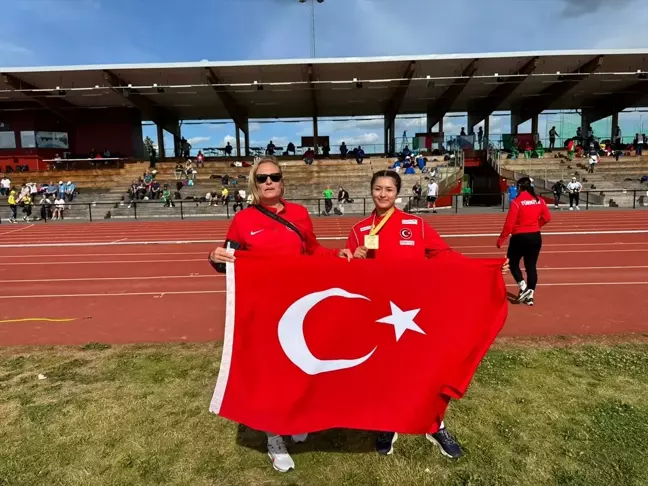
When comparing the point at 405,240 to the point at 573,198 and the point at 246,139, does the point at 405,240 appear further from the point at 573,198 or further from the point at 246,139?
the point at 246,139

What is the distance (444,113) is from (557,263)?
3283cm

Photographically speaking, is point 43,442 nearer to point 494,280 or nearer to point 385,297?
point 385,297

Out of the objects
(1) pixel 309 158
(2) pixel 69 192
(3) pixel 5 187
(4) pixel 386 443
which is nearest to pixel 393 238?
(4) pixel 386 443

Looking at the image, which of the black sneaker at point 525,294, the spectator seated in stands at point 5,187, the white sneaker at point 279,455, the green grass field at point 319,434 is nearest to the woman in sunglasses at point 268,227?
the white sneaker at point 279,455

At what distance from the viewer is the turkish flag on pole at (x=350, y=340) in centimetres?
264

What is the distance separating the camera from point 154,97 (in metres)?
36.2

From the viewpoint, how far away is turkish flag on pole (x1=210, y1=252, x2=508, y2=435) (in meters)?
2.64

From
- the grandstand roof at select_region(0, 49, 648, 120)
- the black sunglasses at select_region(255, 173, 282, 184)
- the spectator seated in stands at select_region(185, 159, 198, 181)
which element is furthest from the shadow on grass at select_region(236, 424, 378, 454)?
the spectator seated in stands at select_region(185, 159, 198, 181)

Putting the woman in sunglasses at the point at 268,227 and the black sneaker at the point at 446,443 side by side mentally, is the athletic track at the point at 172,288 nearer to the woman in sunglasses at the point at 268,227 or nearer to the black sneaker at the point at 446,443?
the black sneaker at the point at 446,443

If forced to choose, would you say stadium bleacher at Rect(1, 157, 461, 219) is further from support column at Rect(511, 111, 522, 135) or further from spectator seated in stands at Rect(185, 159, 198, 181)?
support column at Rect(511, 111, 522, 135)

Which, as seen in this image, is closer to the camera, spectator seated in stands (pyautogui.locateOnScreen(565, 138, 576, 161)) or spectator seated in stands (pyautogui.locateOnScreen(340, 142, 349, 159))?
spectator seated in stands (pyautogui.locateOnScreen(565, 138, 576, 161))

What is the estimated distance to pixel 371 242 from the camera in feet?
9.50

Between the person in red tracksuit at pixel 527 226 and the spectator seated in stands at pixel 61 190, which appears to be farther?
the spectator seated in stands at pixel 61 190

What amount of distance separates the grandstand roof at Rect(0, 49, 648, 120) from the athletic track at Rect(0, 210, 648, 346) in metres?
19.3
